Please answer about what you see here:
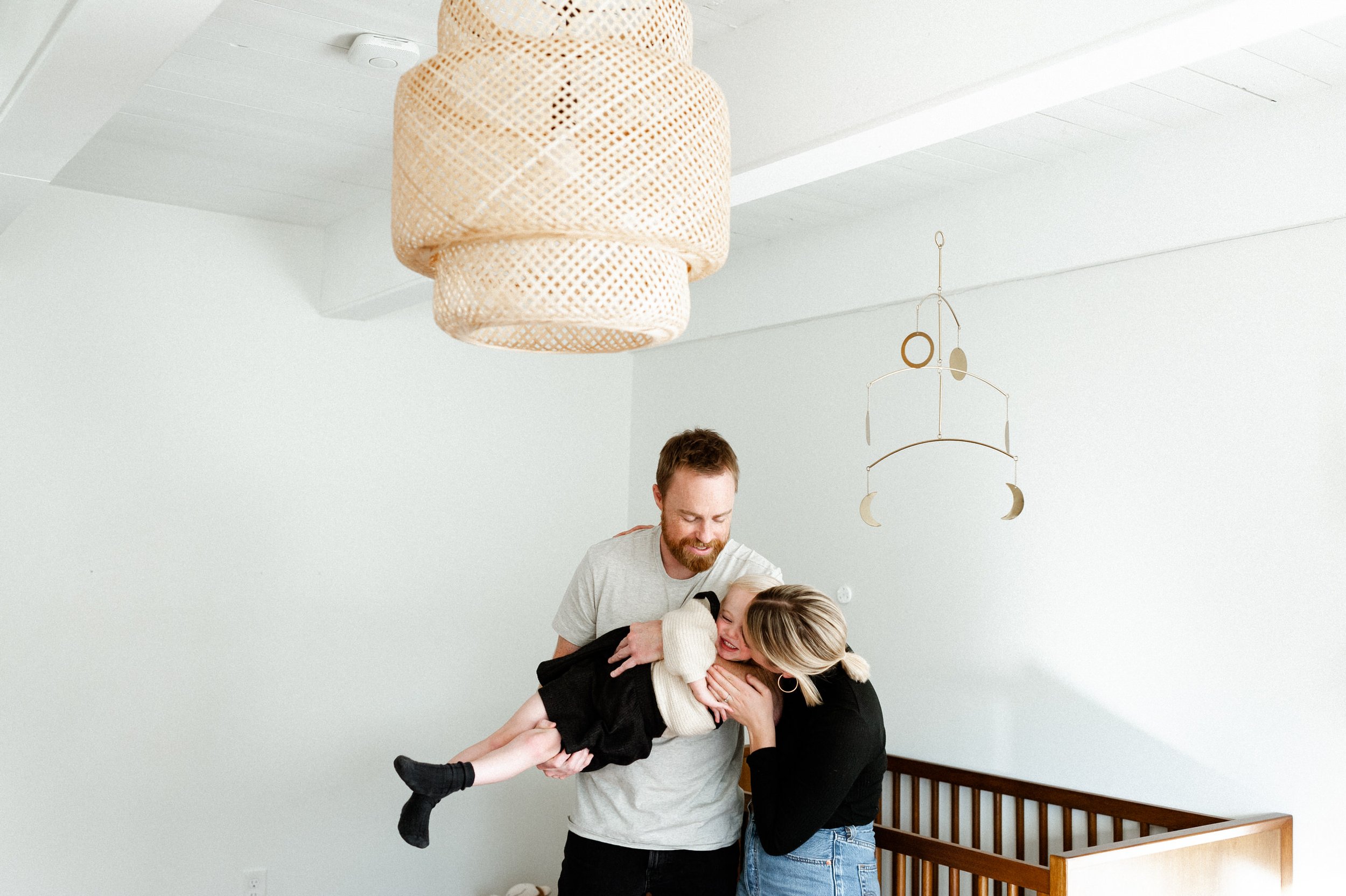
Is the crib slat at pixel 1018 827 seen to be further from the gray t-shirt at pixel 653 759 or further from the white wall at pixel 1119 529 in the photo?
the gray t-shirt at pixel 653 759

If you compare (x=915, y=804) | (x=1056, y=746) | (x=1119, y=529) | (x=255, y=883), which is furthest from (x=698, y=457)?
(x=255, y=883)

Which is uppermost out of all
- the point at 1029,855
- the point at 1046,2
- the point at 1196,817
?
the point at 1046,2

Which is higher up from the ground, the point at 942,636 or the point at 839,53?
the point at 839,53

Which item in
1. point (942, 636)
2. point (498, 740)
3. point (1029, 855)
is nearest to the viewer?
point (498, 740)

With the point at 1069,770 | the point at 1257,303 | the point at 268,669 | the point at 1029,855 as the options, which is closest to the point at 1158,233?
the point at 1257,303

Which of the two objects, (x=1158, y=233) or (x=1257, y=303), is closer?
(x=1257, y=303)

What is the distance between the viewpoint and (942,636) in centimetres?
308

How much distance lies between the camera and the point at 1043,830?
2.74 m

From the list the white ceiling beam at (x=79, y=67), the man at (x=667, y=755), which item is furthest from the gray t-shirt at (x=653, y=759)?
the white ceiling beam at (x=79, y=67)

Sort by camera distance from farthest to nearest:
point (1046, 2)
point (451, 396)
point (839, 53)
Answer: point (451, 396)
point (839, 53)
point (1046, 2)

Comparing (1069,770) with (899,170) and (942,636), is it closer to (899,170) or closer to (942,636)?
(942,636)

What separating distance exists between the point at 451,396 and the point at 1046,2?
2764mm

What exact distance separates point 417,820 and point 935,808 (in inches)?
63.2

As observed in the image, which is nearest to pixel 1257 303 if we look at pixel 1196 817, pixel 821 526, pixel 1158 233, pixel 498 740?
pixel 1158 233
